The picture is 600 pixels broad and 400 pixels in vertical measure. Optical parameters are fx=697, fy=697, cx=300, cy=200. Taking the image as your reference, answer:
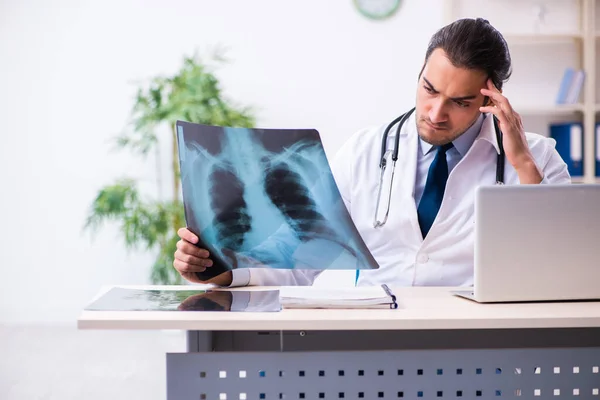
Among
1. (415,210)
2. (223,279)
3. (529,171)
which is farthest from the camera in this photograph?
(415,210)

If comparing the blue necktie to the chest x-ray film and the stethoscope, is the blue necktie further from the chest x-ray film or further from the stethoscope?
the chest x-ray film

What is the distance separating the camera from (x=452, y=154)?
6.19ft

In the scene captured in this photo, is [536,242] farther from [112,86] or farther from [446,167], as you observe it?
[112,86]

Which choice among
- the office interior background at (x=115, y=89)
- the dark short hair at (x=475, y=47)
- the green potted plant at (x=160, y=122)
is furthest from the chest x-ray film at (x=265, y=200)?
the office interior background at (x=115, y=89)

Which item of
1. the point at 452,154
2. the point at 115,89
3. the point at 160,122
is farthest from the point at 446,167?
the point at 115,89

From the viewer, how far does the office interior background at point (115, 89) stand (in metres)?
4.03

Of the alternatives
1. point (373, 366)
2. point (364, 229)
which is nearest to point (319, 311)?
point (373, 366)

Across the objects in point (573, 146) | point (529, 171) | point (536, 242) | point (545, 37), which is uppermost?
point (545, 37)

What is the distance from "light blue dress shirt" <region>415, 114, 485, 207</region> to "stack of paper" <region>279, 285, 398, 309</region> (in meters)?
0.56

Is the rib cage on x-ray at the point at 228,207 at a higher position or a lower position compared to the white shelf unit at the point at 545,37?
lower

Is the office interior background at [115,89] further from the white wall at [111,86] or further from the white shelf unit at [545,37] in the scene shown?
the white shelf unit at [545,37]

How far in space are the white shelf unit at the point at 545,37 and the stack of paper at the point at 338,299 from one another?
2.66 m

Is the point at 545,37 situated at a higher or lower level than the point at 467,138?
higher

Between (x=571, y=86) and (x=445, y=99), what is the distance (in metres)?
2.26
